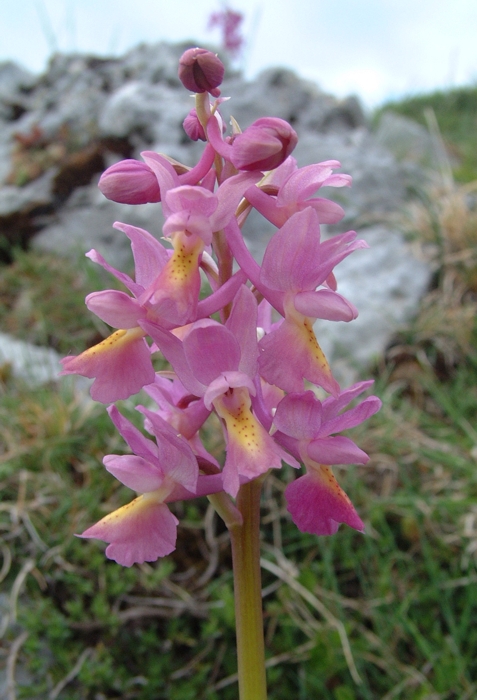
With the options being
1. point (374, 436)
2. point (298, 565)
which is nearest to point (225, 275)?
point (298, 565)

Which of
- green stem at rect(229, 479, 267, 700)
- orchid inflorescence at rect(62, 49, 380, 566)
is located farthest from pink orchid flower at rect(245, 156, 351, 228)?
green stem at rect(229, 479, 267, 700)

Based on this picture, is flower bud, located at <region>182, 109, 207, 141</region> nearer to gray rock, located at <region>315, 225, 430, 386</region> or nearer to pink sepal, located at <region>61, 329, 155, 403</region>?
pink sepal, located at <region>61, 329, 155, 403</region>

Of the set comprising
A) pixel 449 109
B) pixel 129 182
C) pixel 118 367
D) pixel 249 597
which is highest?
pixel 129 182

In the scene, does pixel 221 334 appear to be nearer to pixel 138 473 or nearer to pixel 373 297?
pixel 138 473

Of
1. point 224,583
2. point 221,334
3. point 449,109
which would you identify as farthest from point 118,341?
point 449,109

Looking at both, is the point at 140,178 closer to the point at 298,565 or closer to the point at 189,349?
the point at 189,349

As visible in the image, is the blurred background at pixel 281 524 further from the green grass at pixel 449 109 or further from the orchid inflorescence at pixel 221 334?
the green grass at pixel 449 109

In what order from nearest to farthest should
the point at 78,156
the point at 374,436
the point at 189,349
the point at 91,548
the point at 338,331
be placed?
the point at 189,349, the point at 91,548, the point at 374,436, the point at 338,331, the point at 78,156

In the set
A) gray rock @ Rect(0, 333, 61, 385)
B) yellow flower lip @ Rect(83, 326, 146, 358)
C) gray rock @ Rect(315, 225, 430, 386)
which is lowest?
gray rock @ Rect(0, 333, 61, 385)
